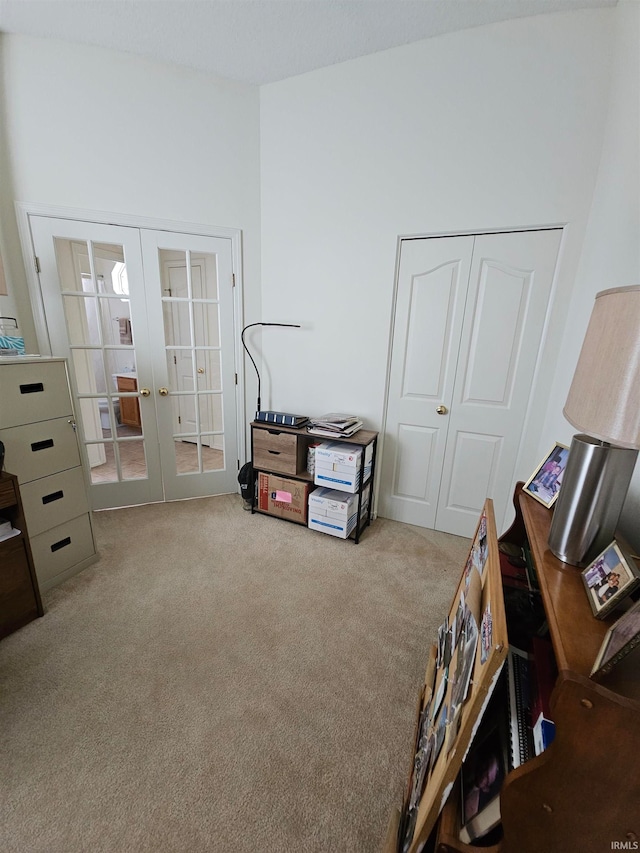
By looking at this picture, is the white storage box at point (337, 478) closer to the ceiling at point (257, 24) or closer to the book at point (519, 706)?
the book at point (519, 706)

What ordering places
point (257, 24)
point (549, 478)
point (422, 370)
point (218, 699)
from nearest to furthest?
point (549, 478) < point (218, 699) < point (257, 24) < point (422, 370)

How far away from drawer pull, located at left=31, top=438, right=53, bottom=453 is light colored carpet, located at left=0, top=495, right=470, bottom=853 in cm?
81

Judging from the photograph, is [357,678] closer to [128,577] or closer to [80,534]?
[128,577]

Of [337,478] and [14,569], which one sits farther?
[337,478]

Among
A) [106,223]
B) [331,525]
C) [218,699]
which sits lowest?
[218,699]

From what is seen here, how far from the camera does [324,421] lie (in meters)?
2.42

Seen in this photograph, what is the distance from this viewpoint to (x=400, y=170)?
2182mm

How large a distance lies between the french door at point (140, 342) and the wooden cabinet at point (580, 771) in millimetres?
2690

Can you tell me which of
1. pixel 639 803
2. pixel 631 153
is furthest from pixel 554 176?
pixel 639 803

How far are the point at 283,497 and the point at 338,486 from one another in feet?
1.63

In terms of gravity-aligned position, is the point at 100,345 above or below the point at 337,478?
above

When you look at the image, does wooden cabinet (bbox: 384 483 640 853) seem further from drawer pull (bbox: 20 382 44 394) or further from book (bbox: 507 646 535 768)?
drawer pull (bbox: 20 382 44 394)

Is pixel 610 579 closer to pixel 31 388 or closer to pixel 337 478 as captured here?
pixel 337 478

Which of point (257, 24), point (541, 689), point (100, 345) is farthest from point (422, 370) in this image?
point (100, 345)
